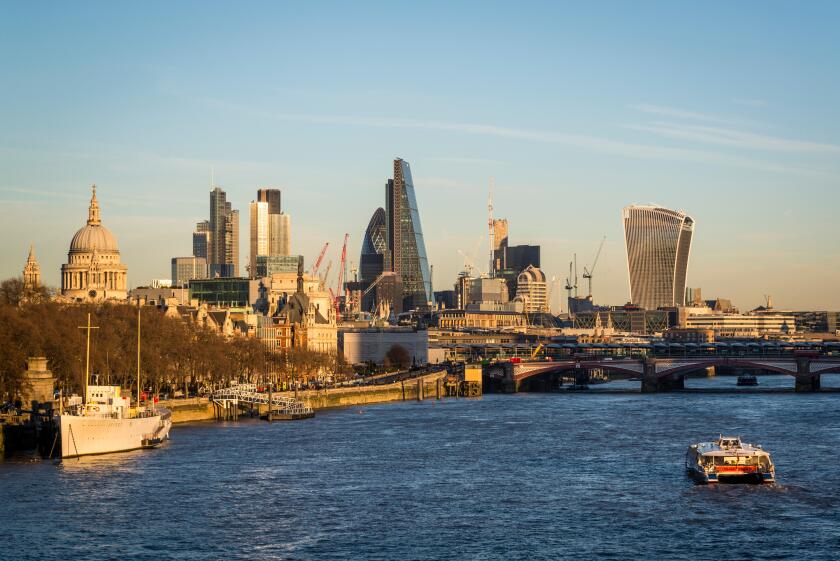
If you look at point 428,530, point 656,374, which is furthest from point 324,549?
point 656,374

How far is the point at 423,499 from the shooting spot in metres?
65.4

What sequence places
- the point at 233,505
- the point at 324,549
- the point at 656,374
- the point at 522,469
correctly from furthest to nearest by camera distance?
1. the point at 656,374
2. the point at 522,469
3. the point at 233,505
4. the point at 324,549

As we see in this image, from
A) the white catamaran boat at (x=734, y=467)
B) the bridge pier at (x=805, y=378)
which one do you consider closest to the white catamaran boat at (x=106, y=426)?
the white catamaran boat at (x=734, y=467)

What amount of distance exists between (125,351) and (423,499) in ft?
179

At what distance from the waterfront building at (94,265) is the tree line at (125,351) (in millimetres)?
36806

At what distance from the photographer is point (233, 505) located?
208 ft

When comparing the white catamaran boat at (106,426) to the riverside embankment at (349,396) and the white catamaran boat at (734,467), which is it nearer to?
the riverside embankment at (349,396)

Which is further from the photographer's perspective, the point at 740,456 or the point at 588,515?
the point at 740,456

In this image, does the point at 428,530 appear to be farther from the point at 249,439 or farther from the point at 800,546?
the point at 249,439

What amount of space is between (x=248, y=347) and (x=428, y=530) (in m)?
92.6

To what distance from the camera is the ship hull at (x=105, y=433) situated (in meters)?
78.1

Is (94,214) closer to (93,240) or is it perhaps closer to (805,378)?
(93,240)

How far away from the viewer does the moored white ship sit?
78.4 metres

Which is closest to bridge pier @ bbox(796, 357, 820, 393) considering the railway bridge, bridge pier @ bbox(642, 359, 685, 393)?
the railway bridge
